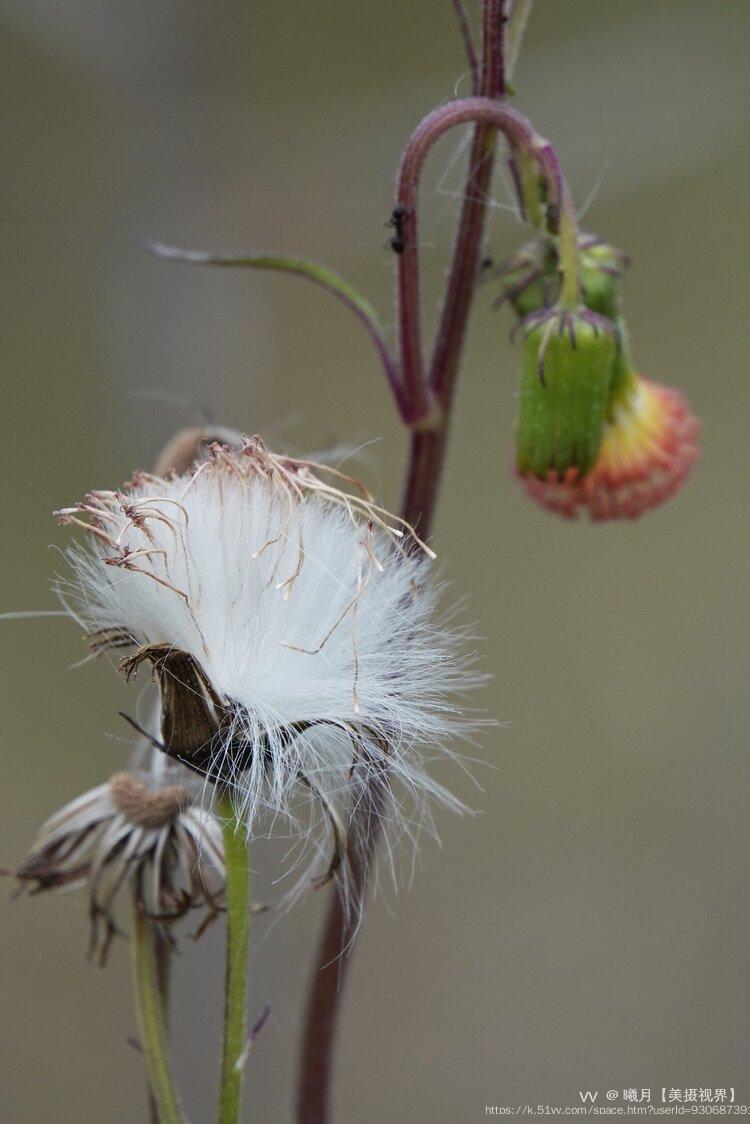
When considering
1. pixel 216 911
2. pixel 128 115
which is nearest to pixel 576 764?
pixel 128 115

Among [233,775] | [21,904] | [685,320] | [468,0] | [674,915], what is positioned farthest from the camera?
[685,320]

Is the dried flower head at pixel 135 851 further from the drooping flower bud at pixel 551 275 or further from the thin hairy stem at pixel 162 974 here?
the drooping flower bud at pixel 551 275

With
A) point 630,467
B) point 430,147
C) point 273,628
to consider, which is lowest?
point 273,628

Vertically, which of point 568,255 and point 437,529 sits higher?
point 437,529

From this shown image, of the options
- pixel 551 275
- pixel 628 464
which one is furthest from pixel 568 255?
pixel 628 464

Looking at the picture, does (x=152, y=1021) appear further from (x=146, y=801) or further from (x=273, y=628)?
(x=273, y=628)

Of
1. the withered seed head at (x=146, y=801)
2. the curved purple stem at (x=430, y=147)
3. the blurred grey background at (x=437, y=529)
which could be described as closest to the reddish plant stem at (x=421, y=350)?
the curved purple stem at (x=430, y=147)

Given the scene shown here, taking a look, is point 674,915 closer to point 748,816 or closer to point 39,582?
point 748,816
